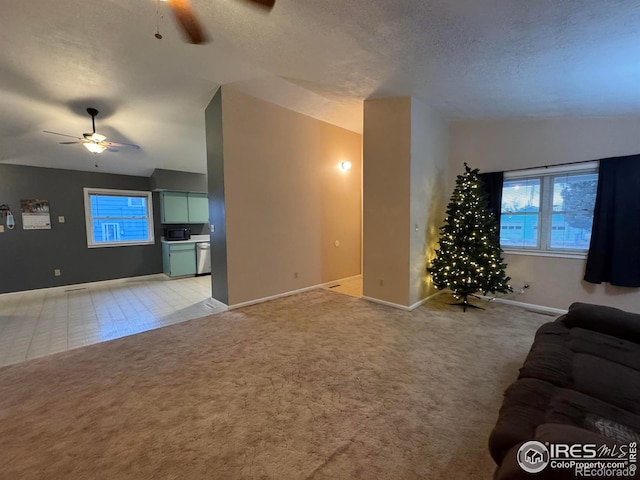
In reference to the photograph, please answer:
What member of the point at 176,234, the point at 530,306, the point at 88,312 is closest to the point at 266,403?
the point at 88,312

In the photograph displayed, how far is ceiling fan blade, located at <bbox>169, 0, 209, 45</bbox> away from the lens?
1893 mm

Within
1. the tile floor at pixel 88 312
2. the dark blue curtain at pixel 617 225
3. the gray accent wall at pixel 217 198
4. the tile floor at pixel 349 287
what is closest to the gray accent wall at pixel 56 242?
the tile floor at pixel 88 312

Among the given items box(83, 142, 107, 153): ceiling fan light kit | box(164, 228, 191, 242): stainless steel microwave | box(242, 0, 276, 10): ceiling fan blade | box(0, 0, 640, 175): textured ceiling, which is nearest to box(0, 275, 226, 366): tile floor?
box(164, 228, 191, 242): stainless steel microwave

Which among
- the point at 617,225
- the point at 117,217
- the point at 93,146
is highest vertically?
the point at 93,146

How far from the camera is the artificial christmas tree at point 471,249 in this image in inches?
152

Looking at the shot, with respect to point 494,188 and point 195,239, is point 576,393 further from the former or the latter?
point 195,239

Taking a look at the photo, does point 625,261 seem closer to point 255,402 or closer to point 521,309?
point 521,309

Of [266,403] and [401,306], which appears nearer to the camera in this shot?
[266,403]

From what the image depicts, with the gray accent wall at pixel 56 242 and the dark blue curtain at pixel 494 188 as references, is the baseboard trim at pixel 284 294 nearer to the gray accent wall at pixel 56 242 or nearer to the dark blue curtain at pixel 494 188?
the dark blue curtain at pixel 494 188

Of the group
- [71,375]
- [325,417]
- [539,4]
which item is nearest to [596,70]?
[539,4]

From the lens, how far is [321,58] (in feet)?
9.82

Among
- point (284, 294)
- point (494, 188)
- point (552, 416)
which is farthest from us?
point (284, 294)

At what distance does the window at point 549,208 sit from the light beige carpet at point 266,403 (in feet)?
4.30

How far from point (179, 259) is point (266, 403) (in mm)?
5302
